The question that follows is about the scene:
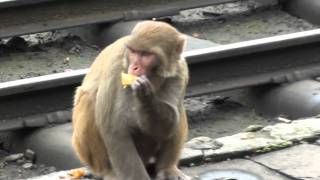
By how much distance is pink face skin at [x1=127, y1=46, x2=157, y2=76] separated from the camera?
4.69m

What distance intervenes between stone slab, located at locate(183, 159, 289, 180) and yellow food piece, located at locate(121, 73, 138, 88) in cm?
95

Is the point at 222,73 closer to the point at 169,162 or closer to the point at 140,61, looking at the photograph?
the point at 169,162

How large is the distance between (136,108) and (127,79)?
0.72ft

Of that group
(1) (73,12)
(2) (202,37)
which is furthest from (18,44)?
(2) (202,37)

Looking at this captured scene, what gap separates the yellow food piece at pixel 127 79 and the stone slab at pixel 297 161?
1.21 m

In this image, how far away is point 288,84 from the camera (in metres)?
7.27

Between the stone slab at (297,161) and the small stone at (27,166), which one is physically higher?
the stone slab at (297,161)

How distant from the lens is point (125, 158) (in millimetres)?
4980

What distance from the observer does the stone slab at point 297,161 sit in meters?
5.41

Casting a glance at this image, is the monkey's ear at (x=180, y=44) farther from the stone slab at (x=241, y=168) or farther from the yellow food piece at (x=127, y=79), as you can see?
the stone slab at (x=241, y=168)

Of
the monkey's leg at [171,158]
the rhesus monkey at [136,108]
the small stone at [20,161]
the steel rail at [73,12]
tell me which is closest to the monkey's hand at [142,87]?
the rhesus monkey at [136,108]

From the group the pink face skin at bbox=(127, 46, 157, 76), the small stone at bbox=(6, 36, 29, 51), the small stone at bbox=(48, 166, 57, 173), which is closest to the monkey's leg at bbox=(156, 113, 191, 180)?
the pink face skin at bbox=(127, 46, 157, 76)

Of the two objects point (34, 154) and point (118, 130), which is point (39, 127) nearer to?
point (34, 154)

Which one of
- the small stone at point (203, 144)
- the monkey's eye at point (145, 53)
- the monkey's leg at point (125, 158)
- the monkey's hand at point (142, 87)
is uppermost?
the monkey's eye at point (145, 53)
